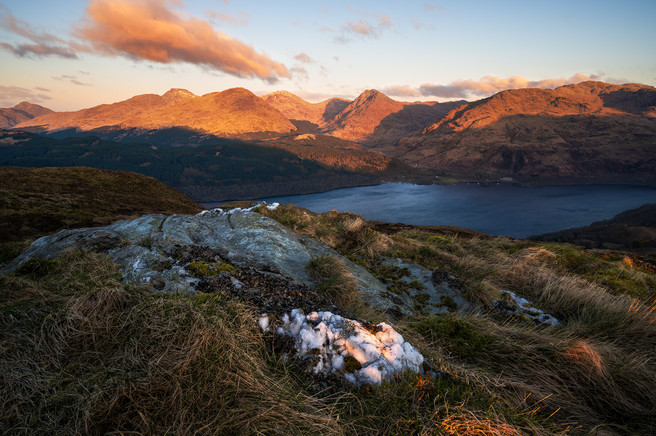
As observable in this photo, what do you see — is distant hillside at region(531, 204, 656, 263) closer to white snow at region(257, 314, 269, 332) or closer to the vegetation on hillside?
white snow at region(257, 314, 269, 332)

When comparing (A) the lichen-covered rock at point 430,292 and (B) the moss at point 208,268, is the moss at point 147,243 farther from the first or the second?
(A) the lichen-covered rock at point 430,292

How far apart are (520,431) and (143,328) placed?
316 centimetres

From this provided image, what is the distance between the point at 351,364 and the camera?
283 centimetres

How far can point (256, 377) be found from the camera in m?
2.33

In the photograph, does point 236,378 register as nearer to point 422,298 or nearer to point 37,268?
point 37,268

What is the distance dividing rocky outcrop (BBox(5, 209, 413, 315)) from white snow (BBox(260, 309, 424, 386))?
1.64 feet

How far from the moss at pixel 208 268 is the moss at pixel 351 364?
2.26 m

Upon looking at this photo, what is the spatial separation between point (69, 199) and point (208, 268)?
38805 millimetres

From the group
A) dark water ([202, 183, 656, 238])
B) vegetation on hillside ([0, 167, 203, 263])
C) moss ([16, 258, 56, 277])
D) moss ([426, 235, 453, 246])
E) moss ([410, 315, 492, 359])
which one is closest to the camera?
moss ([410, 315, 492, 359])

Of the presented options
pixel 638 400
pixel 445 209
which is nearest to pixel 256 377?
pixel 638 400

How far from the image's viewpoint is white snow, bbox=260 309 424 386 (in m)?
2.79

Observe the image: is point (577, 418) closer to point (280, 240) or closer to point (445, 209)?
point (280, 240)

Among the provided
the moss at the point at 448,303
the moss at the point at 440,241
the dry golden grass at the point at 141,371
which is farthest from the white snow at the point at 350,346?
the moss at the point at 440,241

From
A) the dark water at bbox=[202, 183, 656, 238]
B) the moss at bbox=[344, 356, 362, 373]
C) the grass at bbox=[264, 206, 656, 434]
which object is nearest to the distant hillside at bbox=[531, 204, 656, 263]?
the dark water at bbox=[202, 183, 656, 238]
